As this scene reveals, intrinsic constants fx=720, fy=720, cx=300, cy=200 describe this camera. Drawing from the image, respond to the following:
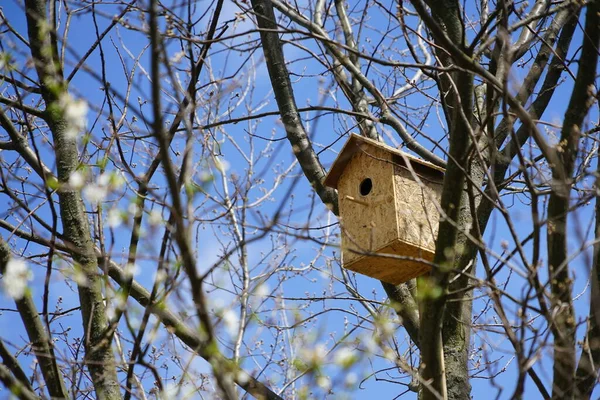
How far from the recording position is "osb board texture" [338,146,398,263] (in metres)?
3.21

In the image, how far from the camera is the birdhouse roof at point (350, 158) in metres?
3.32

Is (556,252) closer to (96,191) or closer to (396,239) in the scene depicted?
(396,239)

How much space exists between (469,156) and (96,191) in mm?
1251

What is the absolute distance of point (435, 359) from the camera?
242cm

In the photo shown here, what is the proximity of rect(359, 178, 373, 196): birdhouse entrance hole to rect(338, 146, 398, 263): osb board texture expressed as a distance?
0.13 ft

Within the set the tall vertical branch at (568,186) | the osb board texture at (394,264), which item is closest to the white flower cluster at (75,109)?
the osb board texture at (394,264)

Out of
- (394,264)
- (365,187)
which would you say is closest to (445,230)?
(394,264)

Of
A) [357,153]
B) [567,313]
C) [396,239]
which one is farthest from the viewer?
[357,153]

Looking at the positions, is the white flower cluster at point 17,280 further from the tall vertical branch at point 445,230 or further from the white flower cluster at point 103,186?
the tall vertical branch at point 445,230

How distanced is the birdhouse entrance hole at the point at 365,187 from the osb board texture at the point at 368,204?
1.5 inches

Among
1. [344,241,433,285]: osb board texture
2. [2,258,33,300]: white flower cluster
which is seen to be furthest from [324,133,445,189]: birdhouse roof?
[2,258,33,300]: white flower cluster

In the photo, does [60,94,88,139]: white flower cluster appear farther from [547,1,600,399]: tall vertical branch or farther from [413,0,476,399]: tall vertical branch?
[547,1,600,399]: tall vertical branch

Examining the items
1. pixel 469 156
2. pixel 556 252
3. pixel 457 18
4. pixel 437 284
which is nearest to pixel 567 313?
pixel 556 252

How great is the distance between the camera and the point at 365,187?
355cm
